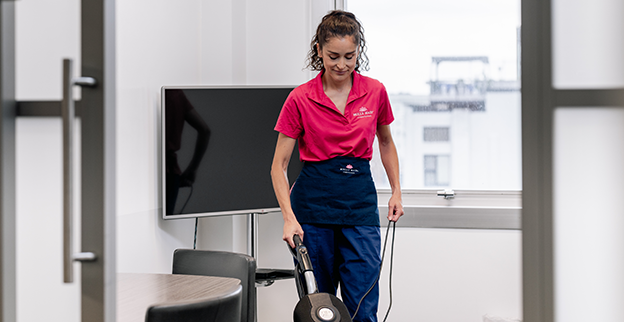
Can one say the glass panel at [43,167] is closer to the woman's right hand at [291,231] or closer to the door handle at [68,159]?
the door handle at [68,159]

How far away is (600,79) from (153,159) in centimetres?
199

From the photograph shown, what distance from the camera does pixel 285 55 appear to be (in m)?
2.80

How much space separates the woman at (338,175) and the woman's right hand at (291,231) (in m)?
0.01

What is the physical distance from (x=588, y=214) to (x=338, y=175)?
3.65 feet

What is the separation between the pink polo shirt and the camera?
1.82 meters

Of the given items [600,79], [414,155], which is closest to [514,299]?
[414,155]

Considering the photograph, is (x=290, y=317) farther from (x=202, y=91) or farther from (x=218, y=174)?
(x=202, y=91)

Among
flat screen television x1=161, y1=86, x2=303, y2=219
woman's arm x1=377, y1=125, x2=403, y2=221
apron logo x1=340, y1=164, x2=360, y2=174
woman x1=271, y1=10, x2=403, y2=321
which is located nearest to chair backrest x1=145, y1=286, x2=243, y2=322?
woman x1=271, y1=10, x2=403, y2=321

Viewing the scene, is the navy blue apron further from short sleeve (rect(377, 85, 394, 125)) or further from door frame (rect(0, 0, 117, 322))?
door frame (rect(0, 0, 117, 322))

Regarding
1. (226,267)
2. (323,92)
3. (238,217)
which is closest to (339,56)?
(323,92)

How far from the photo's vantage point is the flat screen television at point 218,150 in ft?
7.63

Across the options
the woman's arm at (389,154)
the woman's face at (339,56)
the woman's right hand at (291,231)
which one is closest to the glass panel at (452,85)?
the woman's arm at (389,154)

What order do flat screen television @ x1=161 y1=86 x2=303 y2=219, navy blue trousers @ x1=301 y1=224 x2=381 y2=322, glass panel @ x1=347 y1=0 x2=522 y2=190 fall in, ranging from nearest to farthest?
navy blue trousers @ x1=301 y1=224 x2=381 y2=322 < flat screen television @ x1=161 y1=86 x2=303 y2=219 < glass panel @ x1=347 y1=0 x2=522 y2=190

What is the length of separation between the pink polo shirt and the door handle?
1082 mm
